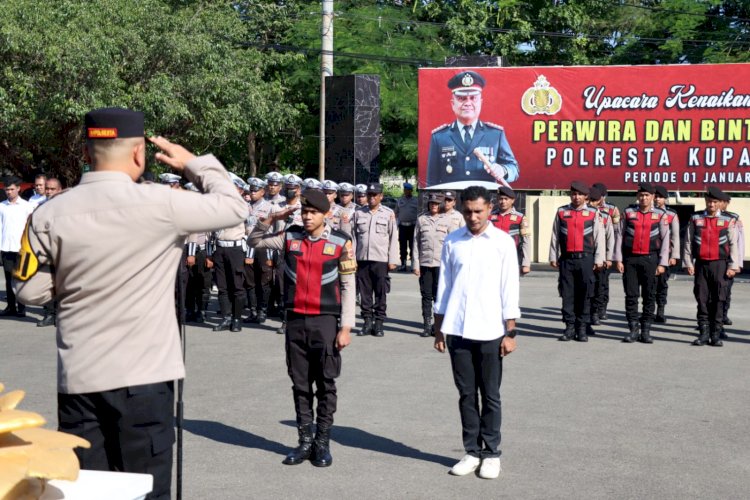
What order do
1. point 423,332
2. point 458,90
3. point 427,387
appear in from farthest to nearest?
point 458,90, point 423,332, point 427,387

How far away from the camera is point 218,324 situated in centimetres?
1534

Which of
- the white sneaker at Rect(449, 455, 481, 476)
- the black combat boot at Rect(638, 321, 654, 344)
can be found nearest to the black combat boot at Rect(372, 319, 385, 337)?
the black combat boot at Rect(638, 321, 654, 344)

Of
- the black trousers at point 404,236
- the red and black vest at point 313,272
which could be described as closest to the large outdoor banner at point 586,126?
the black trousers at point 404,236

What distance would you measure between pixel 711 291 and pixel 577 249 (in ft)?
5.79

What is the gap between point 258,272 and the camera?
52.4ft

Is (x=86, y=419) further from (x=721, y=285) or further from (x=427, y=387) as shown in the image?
(x=721, y=285)

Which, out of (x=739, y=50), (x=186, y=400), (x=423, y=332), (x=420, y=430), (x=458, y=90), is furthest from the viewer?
(x=739, y=50)

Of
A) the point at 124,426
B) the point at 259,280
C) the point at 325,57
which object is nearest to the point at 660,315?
the point at 259,280

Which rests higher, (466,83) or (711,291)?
(466,83)

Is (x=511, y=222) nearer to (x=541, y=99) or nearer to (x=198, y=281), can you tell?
(x=198, y=281)

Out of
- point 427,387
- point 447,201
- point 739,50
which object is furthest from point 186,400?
point 739,50

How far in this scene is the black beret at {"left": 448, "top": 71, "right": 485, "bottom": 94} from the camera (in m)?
26.0

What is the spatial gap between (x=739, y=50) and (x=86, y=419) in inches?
1521

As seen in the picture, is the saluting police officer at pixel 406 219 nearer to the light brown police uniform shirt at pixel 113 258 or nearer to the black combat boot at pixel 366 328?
the black combat boot at pixel 366 328
